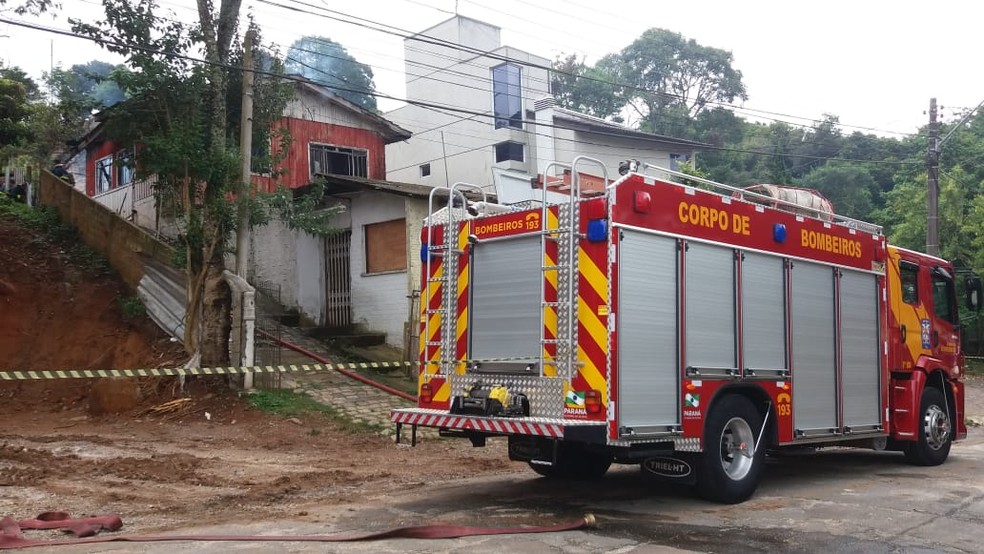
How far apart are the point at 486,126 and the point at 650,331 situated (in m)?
26.1

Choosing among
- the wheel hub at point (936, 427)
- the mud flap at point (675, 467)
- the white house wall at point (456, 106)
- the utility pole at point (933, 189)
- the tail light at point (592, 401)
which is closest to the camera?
the tail light at point (592, 401)

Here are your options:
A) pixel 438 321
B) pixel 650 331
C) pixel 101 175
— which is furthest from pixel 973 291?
pixel 101 175

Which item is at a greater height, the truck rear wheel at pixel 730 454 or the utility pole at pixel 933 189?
the utility pole at pixel 933 189

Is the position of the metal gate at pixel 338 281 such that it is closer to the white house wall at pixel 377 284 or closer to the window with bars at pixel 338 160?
the white house wall at pixel 377 284

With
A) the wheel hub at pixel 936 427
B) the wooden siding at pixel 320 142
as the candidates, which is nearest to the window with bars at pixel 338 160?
the wooden siding at pixel 320 142

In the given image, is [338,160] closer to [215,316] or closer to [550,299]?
[215,316]

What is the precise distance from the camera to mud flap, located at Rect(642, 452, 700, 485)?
753 cm

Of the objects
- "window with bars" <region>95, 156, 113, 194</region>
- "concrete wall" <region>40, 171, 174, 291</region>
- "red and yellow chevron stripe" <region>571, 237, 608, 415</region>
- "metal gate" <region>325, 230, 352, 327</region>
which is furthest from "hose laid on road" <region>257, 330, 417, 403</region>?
"window with bars" <region>95, 156, 113, 194</region>

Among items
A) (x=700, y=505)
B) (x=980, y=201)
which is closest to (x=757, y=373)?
(x=700, y=505)

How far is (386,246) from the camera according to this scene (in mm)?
18516

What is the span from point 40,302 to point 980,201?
26.8 metres

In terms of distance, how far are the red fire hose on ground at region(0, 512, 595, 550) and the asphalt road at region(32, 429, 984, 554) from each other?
0.10 meters

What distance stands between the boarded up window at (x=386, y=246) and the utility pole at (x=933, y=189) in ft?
41.4

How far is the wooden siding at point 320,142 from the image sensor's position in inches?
981
